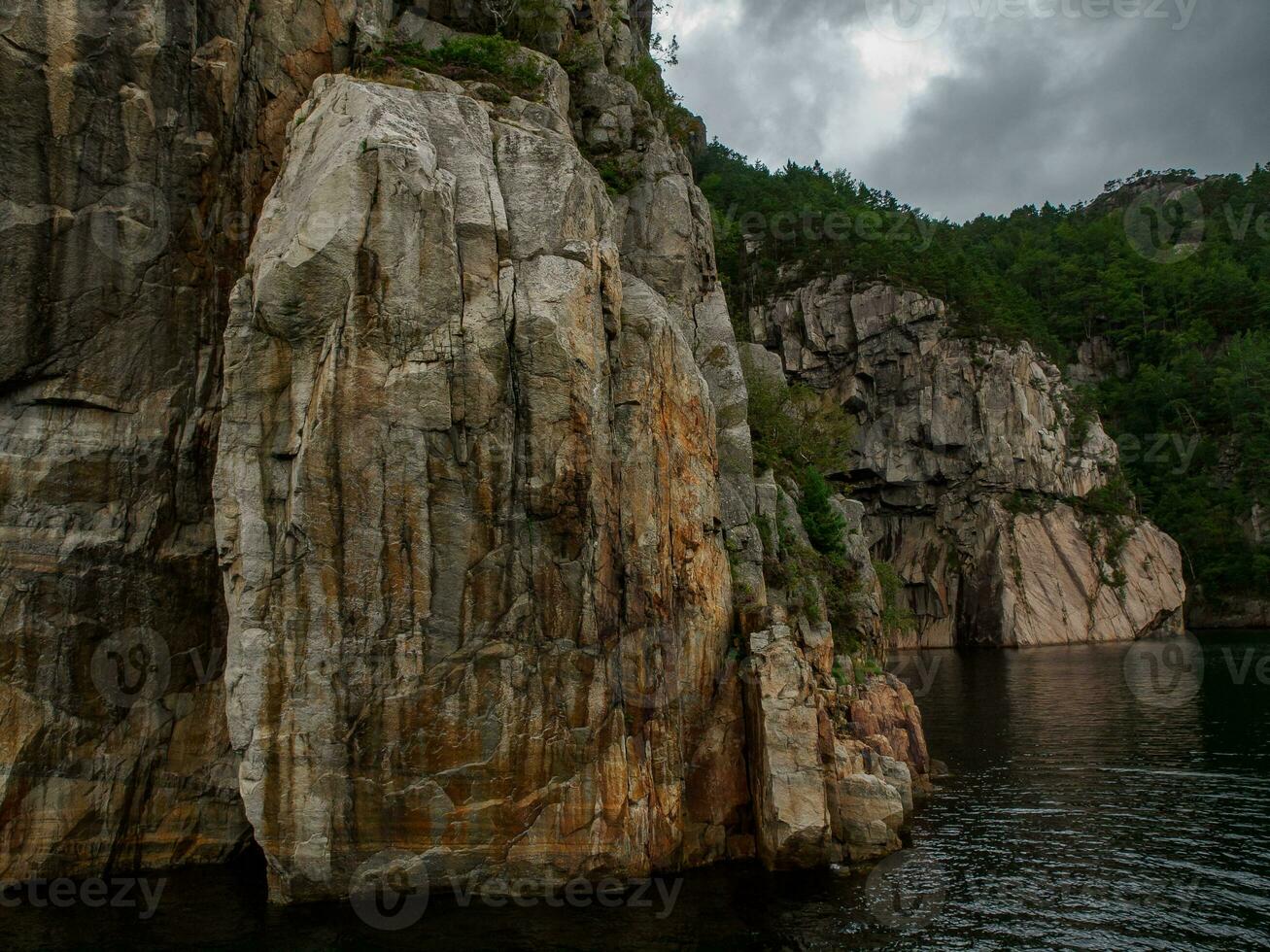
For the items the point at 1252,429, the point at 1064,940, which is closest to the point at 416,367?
the point at 1064,940

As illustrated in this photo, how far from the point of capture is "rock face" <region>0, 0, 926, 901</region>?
18641 millimetres

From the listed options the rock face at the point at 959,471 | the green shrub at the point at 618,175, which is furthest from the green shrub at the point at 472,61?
the rock face at the point at 959,471

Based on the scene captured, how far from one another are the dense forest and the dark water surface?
161ft

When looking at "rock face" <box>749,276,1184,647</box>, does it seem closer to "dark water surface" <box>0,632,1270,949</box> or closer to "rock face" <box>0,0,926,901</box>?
"dark water surface" <box>0,632,1270,949</box>

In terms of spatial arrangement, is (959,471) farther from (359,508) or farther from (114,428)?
(114,428)

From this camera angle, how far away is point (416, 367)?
19.0 m

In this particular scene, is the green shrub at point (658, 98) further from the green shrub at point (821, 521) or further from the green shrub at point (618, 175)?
the green shrub at point (821, 521)

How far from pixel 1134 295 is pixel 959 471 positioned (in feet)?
123

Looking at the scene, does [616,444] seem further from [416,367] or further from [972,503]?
[972,503]

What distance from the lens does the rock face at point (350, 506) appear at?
Result: 18641 millimetres

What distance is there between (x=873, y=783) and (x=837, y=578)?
33.3ft

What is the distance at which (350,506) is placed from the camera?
18.6 m

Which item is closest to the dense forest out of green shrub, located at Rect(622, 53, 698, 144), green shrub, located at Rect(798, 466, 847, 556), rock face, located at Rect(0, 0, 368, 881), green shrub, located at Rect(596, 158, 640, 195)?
green shrub, located at Rect(622, 53, 698, 144)

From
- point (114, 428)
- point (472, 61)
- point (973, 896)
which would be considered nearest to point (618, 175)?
point (472, 61)
